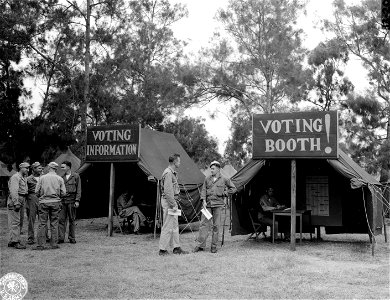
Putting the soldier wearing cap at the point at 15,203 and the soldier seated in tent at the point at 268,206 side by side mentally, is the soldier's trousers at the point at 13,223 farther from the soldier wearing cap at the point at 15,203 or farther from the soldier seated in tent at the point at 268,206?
the soldier seated in tent at the point at 268,206

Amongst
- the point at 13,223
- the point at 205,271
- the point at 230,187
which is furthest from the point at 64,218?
the point at 205,271

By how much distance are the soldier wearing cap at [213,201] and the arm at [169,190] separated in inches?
31.2

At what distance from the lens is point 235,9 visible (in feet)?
77.5

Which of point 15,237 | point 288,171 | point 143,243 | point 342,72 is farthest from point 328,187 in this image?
point 342,72

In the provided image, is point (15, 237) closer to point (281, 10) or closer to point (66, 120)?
point (66, 120)

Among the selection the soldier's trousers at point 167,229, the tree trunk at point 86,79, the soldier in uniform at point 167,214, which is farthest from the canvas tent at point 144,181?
the tree trunk at point 86,79

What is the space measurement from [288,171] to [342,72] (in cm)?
988

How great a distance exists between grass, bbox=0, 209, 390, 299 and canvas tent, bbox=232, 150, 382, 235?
0.73 meters

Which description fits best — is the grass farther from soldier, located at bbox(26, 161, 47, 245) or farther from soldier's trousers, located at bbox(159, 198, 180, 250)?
soldier, located at bbox(26, 161, 47, 245)

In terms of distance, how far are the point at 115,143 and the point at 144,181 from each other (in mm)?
2511

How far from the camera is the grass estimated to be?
5.87 metres

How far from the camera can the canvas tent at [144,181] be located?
13.0 meters

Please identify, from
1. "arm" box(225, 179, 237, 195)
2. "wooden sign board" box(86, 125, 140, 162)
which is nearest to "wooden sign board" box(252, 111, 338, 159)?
"arm" box(225, 179, 237, 195)

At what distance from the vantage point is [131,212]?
40.8ft
